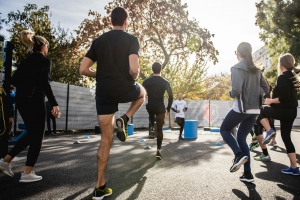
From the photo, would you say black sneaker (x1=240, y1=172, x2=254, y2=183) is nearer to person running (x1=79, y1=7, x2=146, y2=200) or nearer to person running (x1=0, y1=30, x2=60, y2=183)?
person running (x1=79, y1=7, x2=146, y2=200)

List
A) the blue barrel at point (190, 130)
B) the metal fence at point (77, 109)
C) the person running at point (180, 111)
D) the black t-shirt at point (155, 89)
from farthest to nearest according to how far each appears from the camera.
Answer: the metal fence at point (77, 109)
the person running at point (180, 111)
the blue barrel at point (190, 130)
the black t-shirt at point (155, 89)

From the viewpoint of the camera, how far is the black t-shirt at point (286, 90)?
3.75 meters

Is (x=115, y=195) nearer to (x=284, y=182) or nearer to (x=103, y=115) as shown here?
(x=103, y=115)

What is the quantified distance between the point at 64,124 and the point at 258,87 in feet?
34.2

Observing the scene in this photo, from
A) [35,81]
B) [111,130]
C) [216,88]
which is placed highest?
[216,88]

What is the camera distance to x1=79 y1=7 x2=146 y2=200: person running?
101 inches

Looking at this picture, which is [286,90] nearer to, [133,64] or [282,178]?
[282,178]

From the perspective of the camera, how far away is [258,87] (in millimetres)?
3418

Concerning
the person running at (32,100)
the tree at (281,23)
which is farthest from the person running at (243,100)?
the tree at (281,23)

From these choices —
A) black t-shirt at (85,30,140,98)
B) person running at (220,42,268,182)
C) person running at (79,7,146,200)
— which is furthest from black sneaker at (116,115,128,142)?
person running at (220,42,268,182)

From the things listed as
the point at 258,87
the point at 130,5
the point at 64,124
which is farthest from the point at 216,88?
the point at 258,87

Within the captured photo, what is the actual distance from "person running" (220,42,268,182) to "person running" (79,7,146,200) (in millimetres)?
1437

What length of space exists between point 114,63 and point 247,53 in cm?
187

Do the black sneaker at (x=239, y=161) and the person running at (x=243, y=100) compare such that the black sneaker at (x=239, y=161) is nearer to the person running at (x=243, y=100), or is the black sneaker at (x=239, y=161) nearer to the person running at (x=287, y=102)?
the person running at (x=243, y=100)
